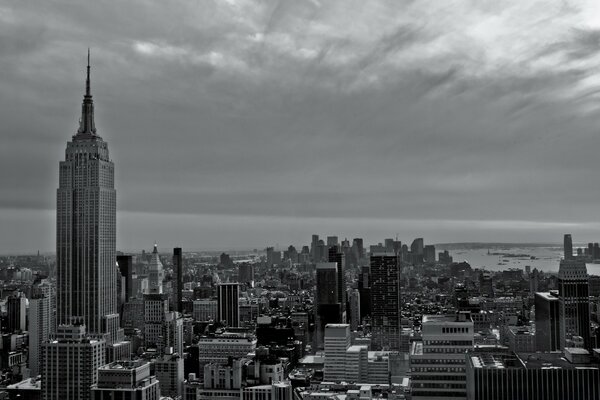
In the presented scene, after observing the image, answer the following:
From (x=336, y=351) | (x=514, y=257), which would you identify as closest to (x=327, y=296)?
(x=336, y=351)

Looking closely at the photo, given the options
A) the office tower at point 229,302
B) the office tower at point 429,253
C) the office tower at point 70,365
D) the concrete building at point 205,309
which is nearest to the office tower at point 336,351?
the office tower at point 429,253

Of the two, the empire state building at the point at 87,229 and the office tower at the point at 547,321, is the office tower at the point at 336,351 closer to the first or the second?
the office tower at the point at 547,321

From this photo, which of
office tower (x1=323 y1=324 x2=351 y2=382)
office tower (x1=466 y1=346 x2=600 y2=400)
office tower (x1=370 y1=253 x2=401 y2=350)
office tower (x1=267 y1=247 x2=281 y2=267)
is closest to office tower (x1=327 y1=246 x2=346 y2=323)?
office tower (x1=370 y1=253 x2=401 y2=350)

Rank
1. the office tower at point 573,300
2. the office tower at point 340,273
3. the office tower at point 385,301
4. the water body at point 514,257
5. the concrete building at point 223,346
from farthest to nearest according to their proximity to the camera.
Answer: the office tower at point 340,273, the office tower at point 385,301, the concrete building at point 223,346, the office tower at point 573,300, the water body at point 514,257

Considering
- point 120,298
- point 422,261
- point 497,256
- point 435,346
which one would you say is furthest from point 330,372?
point 120,298

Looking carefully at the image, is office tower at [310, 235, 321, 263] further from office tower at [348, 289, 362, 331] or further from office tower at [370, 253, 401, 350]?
office tower at [348, 289, 362, 331]

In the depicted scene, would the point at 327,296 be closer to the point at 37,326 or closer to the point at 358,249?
the point at 358,249
